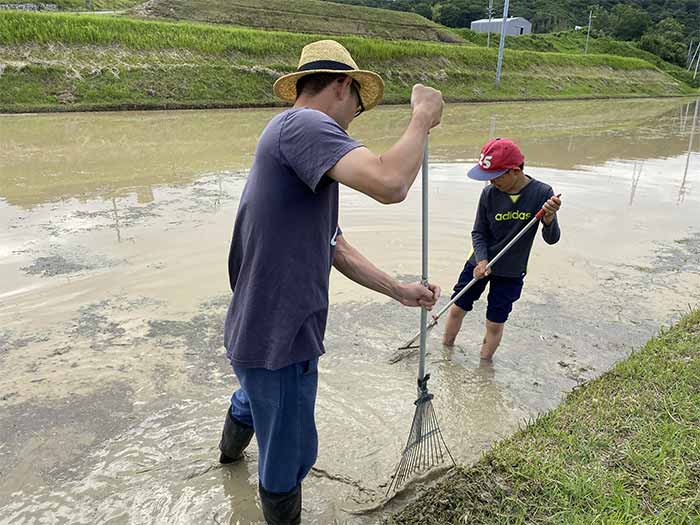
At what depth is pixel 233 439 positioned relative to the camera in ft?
8.43

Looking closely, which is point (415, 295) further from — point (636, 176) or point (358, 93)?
point (636, 176)

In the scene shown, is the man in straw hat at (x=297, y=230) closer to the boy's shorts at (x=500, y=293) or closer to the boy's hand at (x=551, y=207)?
the boy's hand at (x=551, y=207)

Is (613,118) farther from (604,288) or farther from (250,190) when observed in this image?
(250,190)

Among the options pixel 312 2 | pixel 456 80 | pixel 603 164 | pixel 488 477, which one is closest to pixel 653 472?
pixel 488 477

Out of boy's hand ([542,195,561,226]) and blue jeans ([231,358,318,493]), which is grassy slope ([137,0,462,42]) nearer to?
boy's hand ([542,195,561,226])

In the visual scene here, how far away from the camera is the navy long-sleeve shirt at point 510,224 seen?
338 centimetres

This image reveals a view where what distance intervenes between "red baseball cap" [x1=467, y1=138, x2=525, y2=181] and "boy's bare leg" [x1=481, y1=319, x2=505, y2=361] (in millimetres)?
1005

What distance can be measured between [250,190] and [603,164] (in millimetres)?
11453

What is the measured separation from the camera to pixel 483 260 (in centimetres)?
350

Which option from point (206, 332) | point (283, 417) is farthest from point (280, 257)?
Answer: point (206, 332)

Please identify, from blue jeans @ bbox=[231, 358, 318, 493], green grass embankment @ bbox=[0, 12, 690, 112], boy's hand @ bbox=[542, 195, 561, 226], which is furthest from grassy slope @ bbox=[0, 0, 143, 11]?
blue jeans @ bbox=[231, 358, 318, 493]

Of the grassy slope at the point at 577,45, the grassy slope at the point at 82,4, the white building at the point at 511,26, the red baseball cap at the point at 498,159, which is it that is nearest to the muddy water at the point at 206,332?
the red baseball cap at the point at 498,159

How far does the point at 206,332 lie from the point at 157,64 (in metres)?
17.8

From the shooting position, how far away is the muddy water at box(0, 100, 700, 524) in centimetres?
265
